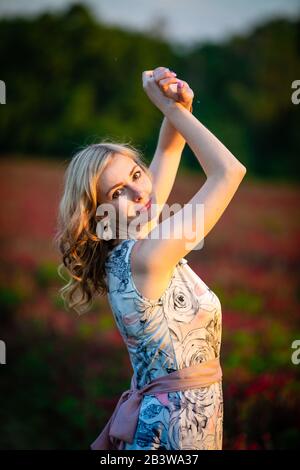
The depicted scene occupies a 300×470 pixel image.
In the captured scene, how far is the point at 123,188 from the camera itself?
1990 mm

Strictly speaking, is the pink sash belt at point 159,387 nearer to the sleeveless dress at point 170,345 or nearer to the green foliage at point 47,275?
the sleeveless dress at point 170,345

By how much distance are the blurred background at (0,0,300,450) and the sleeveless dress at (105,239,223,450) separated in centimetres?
89

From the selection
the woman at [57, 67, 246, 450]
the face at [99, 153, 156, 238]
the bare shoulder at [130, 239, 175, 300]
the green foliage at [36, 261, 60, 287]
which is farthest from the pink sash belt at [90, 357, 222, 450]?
the green foliage at [36, 261, 60, 287]

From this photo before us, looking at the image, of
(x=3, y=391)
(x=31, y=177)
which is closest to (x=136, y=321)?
(x=3, y=391)

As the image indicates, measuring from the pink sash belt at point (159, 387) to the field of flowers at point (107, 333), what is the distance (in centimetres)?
128

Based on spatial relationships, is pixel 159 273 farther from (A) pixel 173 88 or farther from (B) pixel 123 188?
(A) pixel 173 88

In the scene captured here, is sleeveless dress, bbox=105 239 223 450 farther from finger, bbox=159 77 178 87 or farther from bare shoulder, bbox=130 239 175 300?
finger, bbox=159 77 178 87

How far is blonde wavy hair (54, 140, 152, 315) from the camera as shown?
1.98 metres

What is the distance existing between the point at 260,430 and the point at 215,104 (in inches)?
507

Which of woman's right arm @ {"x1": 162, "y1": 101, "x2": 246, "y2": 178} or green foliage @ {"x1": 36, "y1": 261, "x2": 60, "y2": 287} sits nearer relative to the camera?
woman's right arm @ {"x1": 162, "y1": 101, "x2": 246, "y2": 178}

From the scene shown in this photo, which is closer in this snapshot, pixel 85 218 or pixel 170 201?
pixel 85 218

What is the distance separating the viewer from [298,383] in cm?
475

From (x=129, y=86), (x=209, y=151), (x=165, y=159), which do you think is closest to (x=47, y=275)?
(x=165, y=159)

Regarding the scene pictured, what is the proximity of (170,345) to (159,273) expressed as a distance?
0.25 meters
